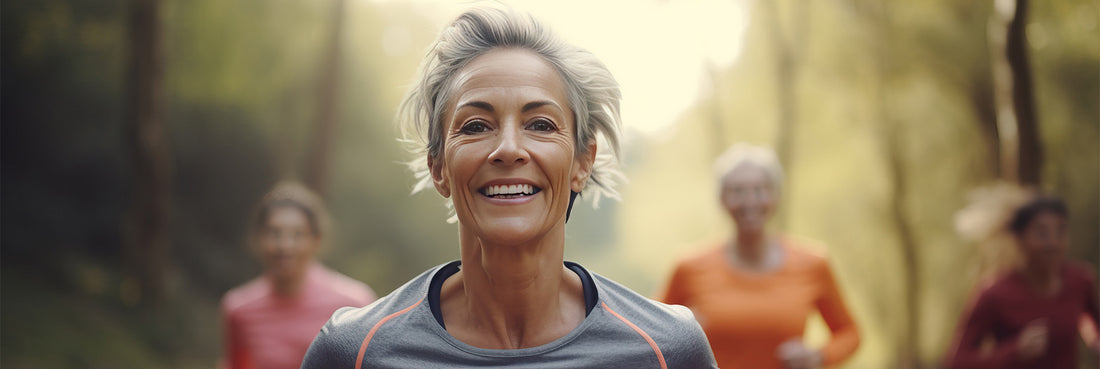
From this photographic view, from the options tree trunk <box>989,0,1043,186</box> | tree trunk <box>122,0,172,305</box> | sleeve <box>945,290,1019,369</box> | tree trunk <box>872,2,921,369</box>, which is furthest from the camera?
tree trunk <box>872,2,921,369</box>

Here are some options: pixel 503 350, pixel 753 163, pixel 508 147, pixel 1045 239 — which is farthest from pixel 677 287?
pixel 508 147

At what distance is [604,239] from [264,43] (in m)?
12.8

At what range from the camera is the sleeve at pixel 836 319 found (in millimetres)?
4199

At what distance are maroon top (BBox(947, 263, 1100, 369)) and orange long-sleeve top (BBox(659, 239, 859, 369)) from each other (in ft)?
2.59

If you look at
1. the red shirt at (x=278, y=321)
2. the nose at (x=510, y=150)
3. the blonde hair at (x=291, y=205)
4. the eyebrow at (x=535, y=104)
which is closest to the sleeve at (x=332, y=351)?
the nose at (x=510, y=150)

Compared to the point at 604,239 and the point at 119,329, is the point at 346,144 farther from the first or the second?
the point at 604,239

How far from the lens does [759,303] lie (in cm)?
426

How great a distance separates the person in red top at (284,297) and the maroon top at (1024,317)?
318 cm

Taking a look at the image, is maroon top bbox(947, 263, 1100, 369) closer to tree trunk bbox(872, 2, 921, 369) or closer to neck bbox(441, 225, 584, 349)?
neck bbox(441, 225, 584, 349)

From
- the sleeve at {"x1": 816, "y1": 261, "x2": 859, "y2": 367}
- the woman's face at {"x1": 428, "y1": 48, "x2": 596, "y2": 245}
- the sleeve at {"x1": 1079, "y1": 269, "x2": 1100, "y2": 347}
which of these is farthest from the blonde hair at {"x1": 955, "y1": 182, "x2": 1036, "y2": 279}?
the woman's face at {"x1": 428, "y1": 48, "x2": 596, "y2": 245}

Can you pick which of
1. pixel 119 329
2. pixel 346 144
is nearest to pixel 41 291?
pixel 119 329

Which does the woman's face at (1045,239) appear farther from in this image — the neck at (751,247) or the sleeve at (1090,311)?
the neck at (751,247)

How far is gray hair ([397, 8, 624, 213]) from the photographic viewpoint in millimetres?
1797

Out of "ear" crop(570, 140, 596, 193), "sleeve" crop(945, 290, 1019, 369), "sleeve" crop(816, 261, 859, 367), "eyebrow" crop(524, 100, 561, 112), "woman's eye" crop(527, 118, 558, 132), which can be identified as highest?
"eyebrow" crop(524, 100, 561, 112)
